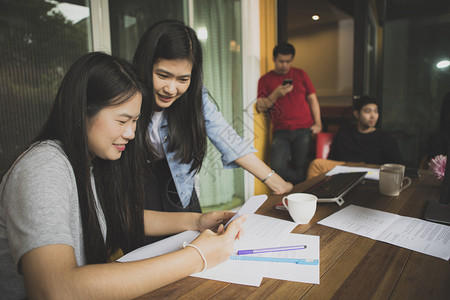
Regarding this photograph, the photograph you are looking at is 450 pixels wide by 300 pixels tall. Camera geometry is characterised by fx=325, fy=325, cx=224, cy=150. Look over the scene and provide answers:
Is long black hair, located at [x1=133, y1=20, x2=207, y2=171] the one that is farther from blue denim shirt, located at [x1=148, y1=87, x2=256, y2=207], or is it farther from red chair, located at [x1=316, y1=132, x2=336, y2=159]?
red chair, located at [x1=316, y1=132, x2=336, y2=159]

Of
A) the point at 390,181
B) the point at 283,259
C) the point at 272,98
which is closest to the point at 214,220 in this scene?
the point at 283,259

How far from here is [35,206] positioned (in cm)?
60

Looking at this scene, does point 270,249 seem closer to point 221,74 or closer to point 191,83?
point 191,83

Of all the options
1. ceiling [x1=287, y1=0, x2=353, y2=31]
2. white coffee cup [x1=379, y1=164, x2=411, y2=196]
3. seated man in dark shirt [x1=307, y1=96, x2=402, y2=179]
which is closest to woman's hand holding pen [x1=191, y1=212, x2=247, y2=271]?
white coffee cup [x1=379, y1=164, x2=411, y2=196]

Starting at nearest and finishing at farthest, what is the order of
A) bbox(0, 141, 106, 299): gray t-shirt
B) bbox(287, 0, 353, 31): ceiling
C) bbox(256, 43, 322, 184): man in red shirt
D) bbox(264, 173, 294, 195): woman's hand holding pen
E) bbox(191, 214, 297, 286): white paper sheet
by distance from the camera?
1. bbox(0, 141, 106, 299): gray t-shirt
2. bbox(191, 214, 297, 286): white paper sheet
3. bbox(264, 173, 294, 195): woman's hand holding pen
4. bbox(256, 43, 322, 184): man in red shirt
5. bbox(287, 0, 353, 31): ceiling

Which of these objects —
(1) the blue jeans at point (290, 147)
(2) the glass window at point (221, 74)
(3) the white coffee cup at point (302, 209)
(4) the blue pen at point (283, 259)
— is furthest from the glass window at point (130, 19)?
(4) the blue pen at point (283, 259)

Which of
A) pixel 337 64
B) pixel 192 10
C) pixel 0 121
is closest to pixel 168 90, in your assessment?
pixel 0 121

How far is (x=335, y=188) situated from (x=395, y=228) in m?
0.32

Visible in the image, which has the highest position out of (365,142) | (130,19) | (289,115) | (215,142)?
(130,19)

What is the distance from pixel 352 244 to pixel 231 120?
254 centimetres

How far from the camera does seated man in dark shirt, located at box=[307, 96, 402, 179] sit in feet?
8.38

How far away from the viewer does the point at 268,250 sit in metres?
0.80

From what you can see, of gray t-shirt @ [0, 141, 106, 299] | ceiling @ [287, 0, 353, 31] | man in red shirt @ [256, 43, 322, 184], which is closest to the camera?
gray t-shirt @ [0, 141, 106, 299]

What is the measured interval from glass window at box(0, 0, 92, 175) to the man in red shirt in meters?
1.80
